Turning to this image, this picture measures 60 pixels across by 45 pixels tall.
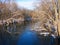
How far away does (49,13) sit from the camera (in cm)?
604

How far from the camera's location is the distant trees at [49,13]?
6.04 meters

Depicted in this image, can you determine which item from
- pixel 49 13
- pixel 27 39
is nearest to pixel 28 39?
pixel 27 39

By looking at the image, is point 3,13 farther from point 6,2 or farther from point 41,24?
point 41,24

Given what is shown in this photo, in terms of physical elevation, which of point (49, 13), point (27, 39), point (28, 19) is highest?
point (49, 13)

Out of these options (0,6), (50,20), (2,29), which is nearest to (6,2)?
(0,6)

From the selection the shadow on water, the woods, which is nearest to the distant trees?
the woods

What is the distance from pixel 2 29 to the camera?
239 inches

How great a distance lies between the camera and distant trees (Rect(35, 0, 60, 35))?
19.8ft

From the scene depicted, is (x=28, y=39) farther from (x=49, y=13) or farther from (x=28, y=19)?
(x=49, y=13)

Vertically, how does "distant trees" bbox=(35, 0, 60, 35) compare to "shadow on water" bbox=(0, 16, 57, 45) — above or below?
above

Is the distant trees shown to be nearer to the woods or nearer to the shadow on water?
the woods

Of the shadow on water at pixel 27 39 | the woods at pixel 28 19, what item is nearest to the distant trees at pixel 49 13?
the woods at pixel 28 19

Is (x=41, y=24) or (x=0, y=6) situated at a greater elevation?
(x=0, y=6)

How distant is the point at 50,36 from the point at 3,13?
40.6 inches
